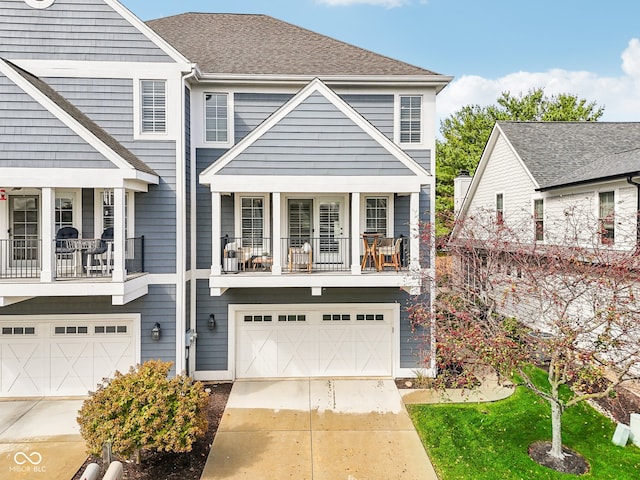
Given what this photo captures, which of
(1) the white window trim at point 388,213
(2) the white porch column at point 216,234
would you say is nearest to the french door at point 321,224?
(1) the white window trim at point 388,213

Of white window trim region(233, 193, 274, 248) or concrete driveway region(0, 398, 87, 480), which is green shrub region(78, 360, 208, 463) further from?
white window trim region(233, 193, 274, 248)

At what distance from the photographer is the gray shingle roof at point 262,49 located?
35.1 ft

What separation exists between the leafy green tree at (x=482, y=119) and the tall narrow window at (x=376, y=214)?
22.1 meters

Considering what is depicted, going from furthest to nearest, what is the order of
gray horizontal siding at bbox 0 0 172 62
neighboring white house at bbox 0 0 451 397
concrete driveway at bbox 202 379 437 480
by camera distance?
gray horizontal siding at bbox 0 0 172 62 < neighboring white house at bbox 0 0 451 397 < concrete driveway at bbox 202 379 437 480

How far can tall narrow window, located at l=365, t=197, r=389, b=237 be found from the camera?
1060 centimetres

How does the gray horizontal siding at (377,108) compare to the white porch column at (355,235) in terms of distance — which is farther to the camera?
the gray horizontal siding at (377,108)

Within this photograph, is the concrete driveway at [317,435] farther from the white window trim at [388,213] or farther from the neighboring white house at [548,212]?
the white window trim at [388,213]

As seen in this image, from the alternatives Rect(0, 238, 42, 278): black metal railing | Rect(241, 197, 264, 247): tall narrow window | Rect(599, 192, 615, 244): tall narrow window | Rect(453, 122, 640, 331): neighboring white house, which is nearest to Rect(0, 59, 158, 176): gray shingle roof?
Rect(241, 197, 264, 247): tall narrow window

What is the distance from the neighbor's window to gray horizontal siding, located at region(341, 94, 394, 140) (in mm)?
A: 299

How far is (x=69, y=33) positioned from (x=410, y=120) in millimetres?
8447

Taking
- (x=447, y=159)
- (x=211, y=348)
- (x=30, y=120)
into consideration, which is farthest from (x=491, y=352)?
(x=447, y=159)

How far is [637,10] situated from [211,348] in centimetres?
2889

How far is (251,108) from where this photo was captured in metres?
10.6

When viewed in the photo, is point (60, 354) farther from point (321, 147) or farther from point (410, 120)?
point (410, 120)
